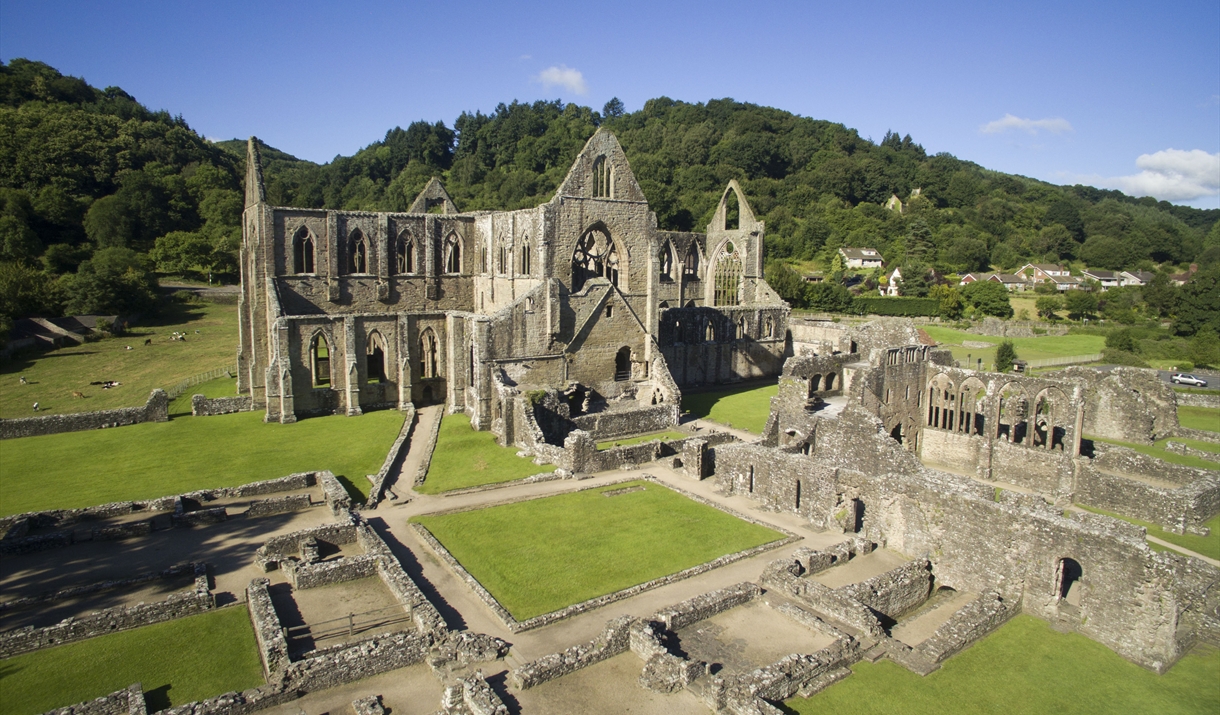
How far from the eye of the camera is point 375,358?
37.7 metres

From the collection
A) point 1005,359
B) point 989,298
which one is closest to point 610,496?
point 1005,359

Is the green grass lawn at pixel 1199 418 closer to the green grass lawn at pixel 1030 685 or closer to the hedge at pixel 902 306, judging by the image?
the green grass lawn at pixel 1030 685

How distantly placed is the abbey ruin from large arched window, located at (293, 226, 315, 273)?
15 cm

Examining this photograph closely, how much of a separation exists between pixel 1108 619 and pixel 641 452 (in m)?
15.8

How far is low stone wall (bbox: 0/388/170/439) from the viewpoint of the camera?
94.0ft

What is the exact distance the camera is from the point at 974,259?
320ft

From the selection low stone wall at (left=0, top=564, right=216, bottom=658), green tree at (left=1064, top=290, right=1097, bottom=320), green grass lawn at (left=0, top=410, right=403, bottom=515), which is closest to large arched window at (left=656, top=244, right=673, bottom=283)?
green grass lawn at (left=0, top=410, right=403, bottom=515)

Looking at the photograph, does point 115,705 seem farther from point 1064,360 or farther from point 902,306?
point 902,306

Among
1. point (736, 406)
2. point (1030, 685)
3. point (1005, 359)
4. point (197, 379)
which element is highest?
point (1005, 359)

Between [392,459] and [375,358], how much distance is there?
42.7 feet

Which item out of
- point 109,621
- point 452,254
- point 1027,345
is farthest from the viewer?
point 1027,345

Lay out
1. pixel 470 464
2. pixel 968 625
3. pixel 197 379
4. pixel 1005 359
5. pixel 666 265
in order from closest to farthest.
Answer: pixel 968 625
pixel 470 464
pixel 197 379
pixel 1005 359
pixel 666 265

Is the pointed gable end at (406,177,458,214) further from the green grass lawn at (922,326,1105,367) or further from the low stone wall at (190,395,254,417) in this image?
the green grass lawn at (922,326,1105,367)

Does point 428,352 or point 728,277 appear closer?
point 428,352
